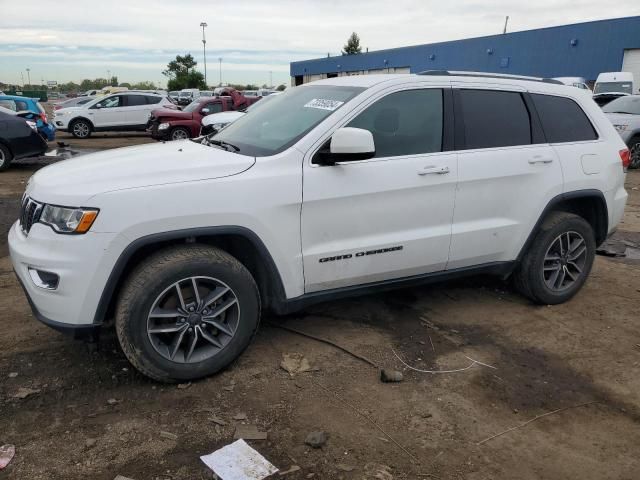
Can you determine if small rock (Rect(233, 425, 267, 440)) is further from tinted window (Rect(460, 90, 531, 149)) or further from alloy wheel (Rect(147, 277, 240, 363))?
tinted window (Rect(460, 90, 531, 149))

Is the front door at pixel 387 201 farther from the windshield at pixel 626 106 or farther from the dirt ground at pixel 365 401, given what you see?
the windshield at pixel 626 106

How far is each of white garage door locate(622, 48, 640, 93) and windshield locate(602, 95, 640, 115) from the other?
17256 mm

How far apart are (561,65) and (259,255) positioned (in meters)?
34.0

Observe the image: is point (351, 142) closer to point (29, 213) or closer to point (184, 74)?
point (29, 213)

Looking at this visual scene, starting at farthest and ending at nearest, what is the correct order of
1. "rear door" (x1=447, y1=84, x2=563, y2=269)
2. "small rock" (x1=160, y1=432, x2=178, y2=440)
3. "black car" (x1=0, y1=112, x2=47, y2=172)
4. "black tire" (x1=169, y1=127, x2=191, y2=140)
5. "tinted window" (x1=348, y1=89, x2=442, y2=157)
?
"black tire" (x1=169, y1=127, x2=191, y2=140) → "black car" (x1=0, y1=112, x2=47, y2=172) → "rear door" (x1=447, y1=84, x2=563, y2=269) → "tinted window" (x1=348, y1=89, x2=442, y2=157) → "small rock" (x1=160, y1=432, x2=178, y2=440)

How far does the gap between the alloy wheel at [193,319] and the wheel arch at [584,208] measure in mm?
2453

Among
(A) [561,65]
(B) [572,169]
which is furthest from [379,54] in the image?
(B) [572,169]

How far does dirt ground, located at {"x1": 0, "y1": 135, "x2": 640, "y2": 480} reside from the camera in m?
2.71

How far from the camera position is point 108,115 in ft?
68.0

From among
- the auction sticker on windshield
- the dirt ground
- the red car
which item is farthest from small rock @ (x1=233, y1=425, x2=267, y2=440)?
the red car

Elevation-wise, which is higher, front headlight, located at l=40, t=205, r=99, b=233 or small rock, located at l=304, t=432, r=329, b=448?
front headlight, located at l=40, t=205, r=99, b=233

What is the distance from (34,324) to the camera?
4145mm

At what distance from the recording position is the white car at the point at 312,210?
10.0 feet

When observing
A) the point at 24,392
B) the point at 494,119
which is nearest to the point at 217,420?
the point at 24,392
